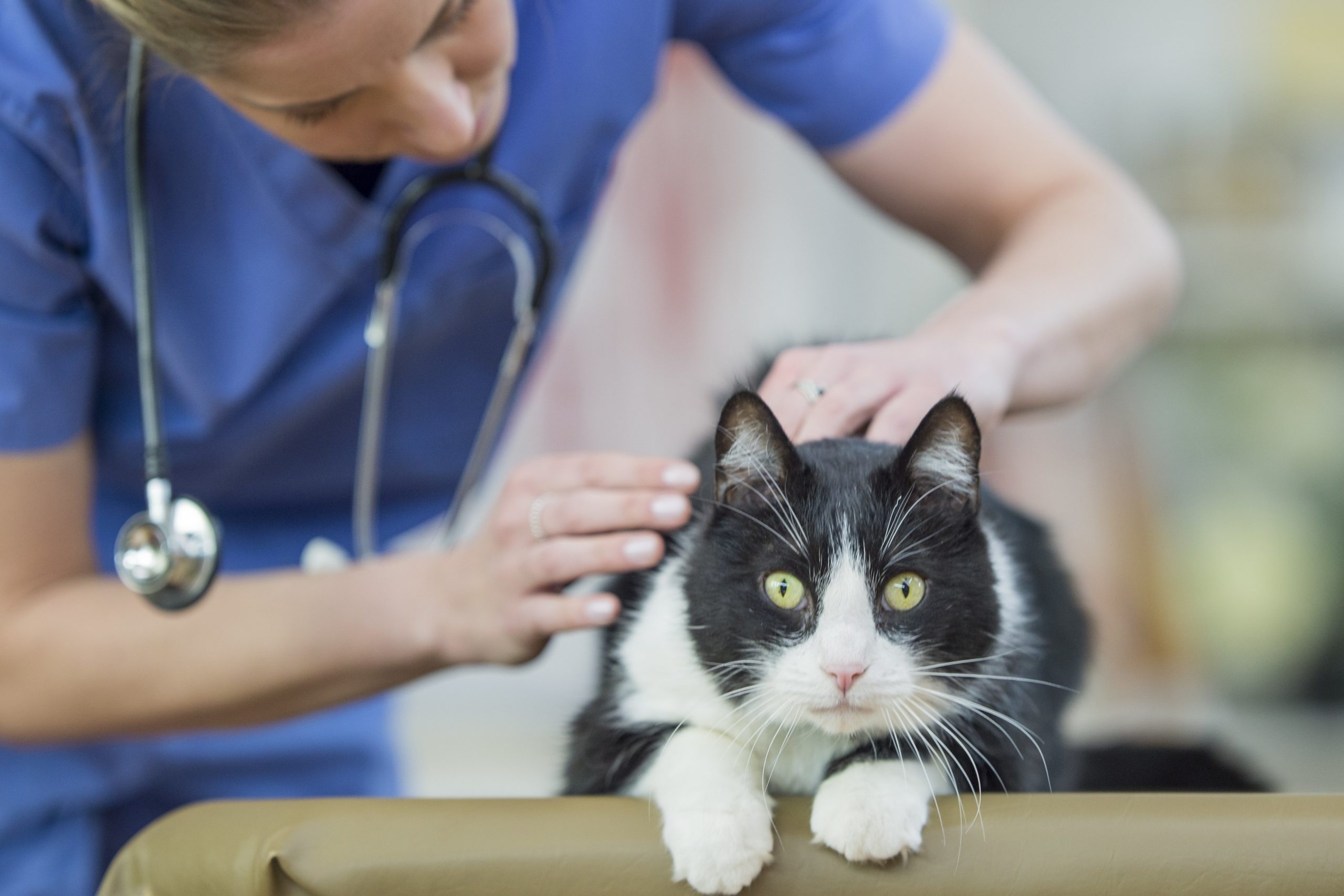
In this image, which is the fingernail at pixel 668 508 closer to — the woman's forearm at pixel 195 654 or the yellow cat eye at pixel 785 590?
the yellow cat eye at pixel 785 590

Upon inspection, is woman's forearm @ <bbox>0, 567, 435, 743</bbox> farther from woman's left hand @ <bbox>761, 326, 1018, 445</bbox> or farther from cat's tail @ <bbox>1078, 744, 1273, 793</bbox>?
cat's tail @ <bbox>1078, 744, 1273, 793</bbox>

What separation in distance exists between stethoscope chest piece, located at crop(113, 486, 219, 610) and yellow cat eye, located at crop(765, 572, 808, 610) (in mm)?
403

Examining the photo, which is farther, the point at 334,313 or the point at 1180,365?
the point at 1180,365

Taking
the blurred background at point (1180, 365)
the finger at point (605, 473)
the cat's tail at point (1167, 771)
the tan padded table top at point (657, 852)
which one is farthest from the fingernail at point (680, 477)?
the blurred background at point (1180, 365)

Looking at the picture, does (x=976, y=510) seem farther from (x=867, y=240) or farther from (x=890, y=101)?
(x=867, y=240)

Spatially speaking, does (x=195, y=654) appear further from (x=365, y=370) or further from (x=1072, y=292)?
(x=1072, y=292)

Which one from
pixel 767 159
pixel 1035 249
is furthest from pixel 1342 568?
pixel 1035 249

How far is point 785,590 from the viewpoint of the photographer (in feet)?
2.31

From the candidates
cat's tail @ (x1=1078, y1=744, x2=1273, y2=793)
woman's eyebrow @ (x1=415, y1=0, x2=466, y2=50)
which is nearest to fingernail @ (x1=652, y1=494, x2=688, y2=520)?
woman's eyebrow @ (x1=415, y1=0, x2=466, y2=50)

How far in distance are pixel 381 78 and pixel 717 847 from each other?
0.49 meters

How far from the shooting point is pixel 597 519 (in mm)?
748

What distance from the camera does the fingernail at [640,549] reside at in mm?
736

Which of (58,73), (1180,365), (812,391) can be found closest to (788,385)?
(812,391)

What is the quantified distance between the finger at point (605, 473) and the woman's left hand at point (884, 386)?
8cm
